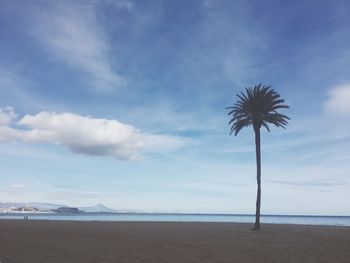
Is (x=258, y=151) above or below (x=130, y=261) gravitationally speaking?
above

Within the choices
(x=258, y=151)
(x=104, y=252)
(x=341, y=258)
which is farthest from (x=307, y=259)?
(x=258, y=151)

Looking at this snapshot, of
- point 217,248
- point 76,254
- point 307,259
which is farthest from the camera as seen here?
point 217,248

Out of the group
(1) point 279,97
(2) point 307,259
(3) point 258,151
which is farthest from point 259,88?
(2) point 307,259

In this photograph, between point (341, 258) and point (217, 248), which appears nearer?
point (341, 258)

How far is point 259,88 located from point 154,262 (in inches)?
1239

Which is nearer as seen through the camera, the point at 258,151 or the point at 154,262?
the point at 154,262

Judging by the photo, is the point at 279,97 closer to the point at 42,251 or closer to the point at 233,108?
the point at 233,108

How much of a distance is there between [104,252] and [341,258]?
11748mm

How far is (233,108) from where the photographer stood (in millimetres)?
48125

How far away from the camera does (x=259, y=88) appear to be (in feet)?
152

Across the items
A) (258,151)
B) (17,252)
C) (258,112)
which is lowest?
(17,252)

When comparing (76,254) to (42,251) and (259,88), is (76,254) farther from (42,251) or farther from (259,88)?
(259,88)

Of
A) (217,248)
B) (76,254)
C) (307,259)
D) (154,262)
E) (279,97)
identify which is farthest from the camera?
(279,97)

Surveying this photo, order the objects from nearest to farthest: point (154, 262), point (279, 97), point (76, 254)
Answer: point (154, 262), point (76, 254), point (279, 97)
